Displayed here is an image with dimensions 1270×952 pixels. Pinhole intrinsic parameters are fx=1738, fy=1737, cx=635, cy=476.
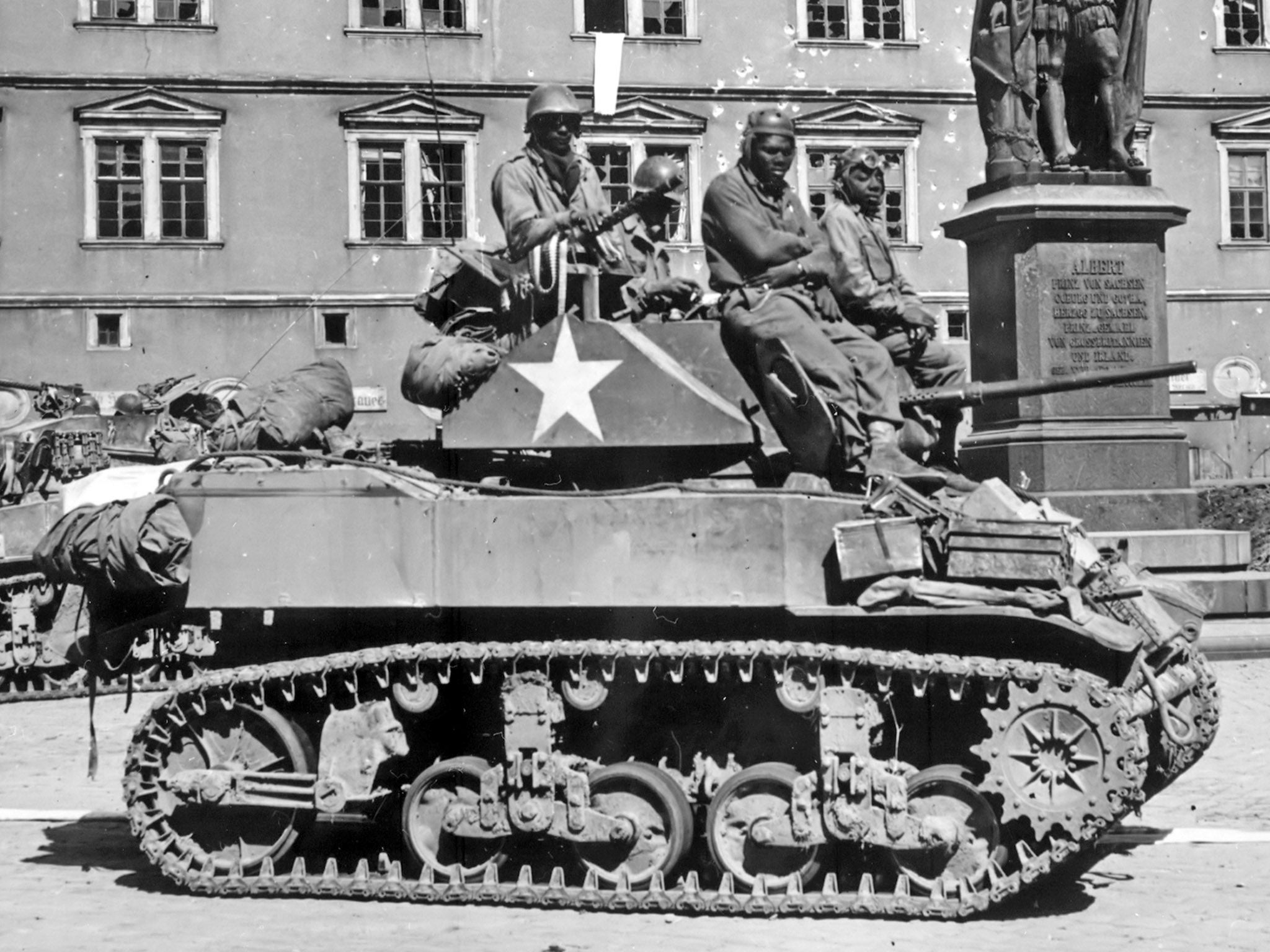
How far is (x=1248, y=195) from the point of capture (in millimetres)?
37406

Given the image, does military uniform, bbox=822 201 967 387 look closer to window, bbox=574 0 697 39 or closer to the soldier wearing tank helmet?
the soldier wearing tank helmet

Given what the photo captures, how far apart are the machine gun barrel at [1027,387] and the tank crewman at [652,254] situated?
4.85 feet

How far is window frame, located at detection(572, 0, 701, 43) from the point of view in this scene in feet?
113

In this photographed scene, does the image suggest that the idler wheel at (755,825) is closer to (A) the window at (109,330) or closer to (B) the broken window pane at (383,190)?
(B) the broken window pane at (383,190)

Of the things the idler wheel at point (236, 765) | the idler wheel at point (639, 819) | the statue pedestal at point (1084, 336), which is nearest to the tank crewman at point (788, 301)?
the idler wheel at point (639, 819)

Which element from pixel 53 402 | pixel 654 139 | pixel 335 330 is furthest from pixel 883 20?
pixel 53 402

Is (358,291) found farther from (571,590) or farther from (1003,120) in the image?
(571,590)

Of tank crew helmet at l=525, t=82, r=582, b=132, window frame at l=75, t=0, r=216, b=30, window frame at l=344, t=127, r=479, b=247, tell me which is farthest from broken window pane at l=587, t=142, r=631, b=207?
tank crew helmet at l=525, t=82, r=582, b=132

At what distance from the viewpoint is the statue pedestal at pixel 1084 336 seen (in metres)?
14.9

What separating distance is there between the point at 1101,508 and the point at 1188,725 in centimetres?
681

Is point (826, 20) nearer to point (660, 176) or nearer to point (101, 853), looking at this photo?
point (660, 176)

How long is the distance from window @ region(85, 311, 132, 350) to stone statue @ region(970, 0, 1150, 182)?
21.9 m

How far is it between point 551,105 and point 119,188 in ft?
88.2

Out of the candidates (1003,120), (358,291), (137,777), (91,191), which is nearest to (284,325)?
(358,291)
